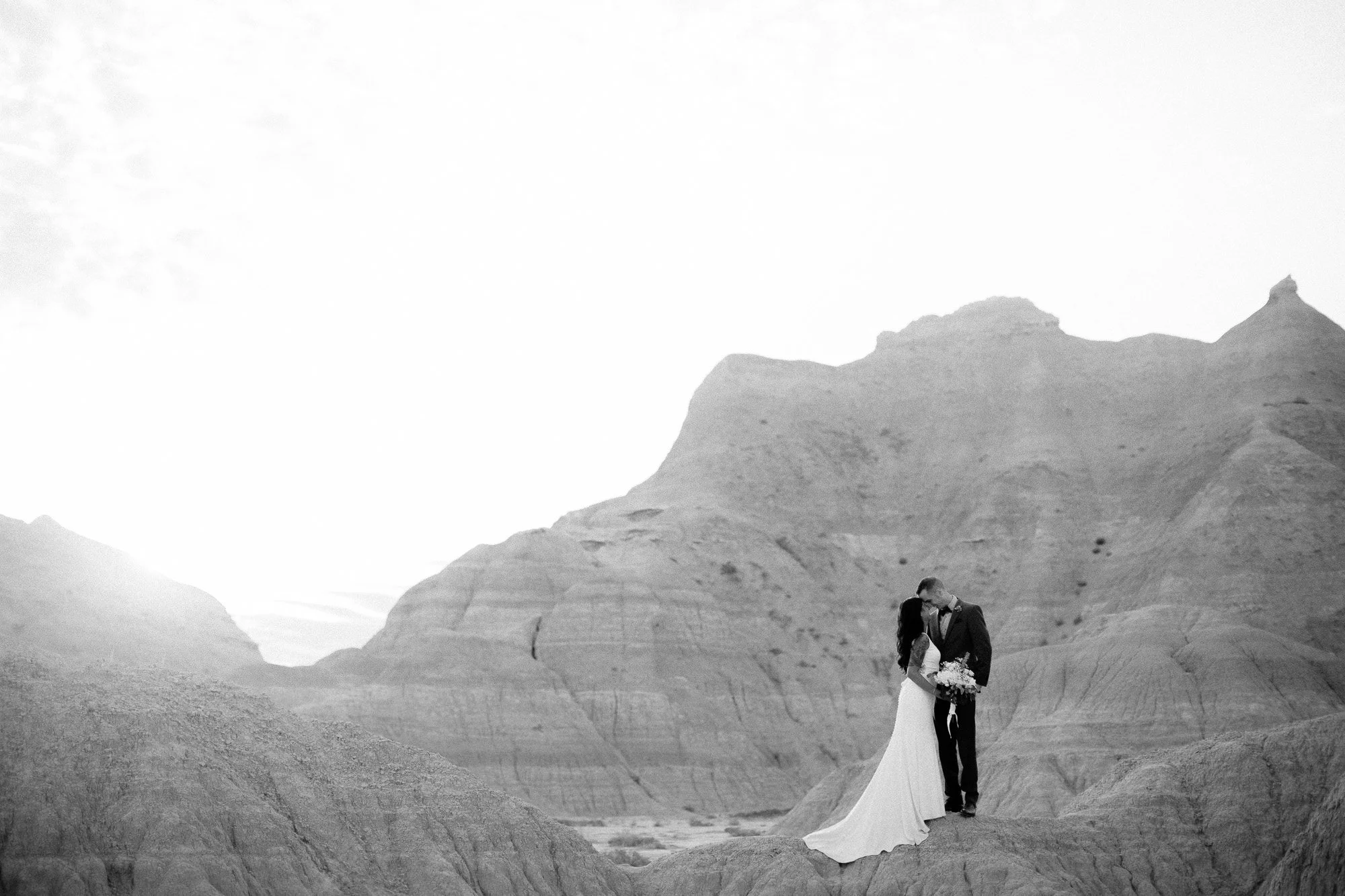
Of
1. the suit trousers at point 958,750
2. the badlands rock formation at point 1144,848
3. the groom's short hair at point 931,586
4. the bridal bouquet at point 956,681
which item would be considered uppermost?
the groom's short hair at point 931,586

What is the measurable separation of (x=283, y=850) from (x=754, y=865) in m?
6.08

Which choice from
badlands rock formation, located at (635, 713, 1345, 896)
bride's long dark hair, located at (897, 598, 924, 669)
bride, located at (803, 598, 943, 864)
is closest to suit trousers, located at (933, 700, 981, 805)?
bride, located at (803, 598, 943, 864)

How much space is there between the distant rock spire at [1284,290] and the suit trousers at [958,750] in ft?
262

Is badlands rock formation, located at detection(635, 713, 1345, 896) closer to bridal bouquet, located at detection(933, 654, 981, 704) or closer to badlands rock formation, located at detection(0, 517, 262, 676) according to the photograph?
bridal bouquet, located at detection(933, 654, 981, 704)

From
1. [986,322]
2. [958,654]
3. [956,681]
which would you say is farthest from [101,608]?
[986,322]

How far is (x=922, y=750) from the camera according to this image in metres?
18.3

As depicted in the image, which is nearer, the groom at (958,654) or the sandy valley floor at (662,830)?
the groom at (958,654)

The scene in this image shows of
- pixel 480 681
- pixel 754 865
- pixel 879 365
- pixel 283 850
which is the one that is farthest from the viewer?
pixel 879 365

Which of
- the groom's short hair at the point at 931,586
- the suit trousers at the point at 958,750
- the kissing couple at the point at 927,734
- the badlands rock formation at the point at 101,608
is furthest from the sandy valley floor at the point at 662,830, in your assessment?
the groom's short hair at the point at 931,586

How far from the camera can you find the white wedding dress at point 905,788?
59.4ft

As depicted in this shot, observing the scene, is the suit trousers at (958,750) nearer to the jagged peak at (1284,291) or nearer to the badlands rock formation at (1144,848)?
the badlands rock formation at (1144,848)

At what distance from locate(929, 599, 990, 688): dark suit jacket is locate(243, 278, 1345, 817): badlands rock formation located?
31.1 metres

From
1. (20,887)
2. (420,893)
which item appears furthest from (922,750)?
(20,887)

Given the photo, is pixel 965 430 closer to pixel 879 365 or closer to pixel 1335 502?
pixel 879 365
